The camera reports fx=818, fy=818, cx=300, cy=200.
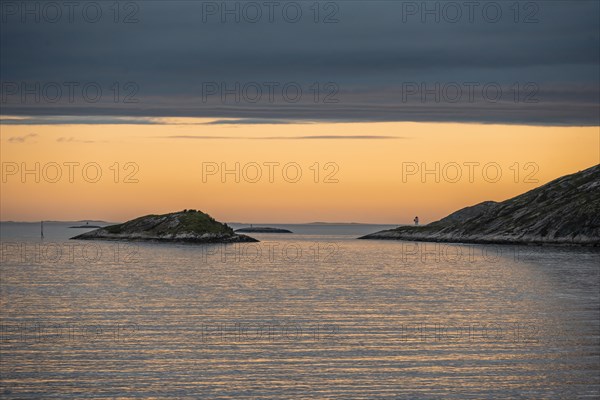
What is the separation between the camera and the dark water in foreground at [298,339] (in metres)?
34.4

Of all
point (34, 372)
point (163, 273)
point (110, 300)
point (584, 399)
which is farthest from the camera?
point (163, 273)

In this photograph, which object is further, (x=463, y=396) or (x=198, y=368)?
(x=198, y=368)

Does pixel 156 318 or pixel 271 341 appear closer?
pixel 271 341

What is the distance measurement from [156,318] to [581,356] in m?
28.8

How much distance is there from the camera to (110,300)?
70125mm

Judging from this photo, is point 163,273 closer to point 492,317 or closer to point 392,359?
point 492,317

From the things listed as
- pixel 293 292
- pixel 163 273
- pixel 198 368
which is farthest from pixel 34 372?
pixel 163 273

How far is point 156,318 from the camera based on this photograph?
56875 mm

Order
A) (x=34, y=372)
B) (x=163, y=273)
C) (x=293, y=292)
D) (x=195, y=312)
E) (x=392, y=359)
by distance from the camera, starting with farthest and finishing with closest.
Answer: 1. (x=163, y=273)
2. (x=293, y=292)
3. (x=195, y=312)
4. (x=392, y=359)
5. (x=34, y=372)

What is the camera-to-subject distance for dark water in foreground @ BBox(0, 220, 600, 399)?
3441 cm

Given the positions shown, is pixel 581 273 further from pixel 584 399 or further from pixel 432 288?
pixel 584 399

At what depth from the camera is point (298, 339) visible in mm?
46844

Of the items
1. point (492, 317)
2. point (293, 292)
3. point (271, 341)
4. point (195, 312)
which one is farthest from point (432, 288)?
point (271, 341)

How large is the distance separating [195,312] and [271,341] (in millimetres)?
16089
